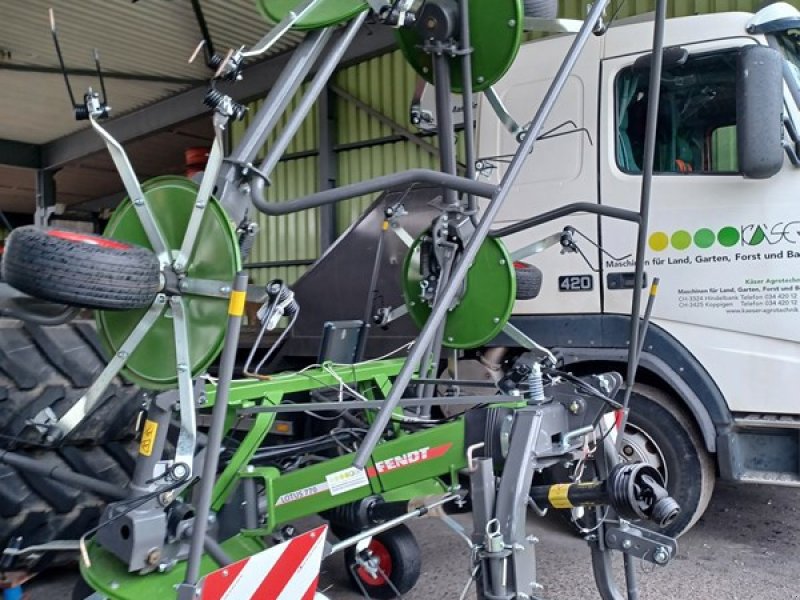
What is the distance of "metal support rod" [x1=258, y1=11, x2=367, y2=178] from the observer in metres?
1.99

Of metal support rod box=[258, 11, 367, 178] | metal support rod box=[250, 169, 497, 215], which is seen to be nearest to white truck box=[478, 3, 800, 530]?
metal support rod box=[258, 11, 367, 178]

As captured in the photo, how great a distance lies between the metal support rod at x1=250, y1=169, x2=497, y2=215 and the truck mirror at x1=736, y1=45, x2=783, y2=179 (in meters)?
1.64

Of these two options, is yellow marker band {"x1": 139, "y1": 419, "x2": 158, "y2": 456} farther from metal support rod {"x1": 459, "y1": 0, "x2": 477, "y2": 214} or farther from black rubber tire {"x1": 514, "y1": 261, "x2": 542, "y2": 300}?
black rubber tire {"x1": 514, "y1": 261, "x2": 542, "y2": 300}

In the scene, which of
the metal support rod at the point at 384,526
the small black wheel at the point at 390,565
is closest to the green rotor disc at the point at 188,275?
the metal support rod at the point at 384,526

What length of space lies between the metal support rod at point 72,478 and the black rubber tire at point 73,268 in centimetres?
75

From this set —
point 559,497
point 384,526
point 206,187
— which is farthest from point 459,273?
point 384,526

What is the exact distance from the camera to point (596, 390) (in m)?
2.39

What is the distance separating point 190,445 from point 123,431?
4.57 ft

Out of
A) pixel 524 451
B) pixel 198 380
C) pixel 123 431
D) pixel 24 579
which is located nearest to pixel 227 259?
pixel 198 380

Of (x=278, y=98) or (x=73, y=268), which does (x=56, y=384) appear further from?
(x=278, y=98)

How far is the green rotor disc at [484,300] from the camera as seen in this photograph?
2.91m

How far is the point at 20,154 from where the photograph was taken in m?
11.5

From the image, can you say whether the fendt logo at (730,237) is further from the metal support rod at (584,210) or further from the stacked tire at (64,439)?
the stacked tire at (64,439)

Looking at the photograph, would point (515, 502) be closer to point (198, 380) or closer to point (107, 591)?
point (198, 380)
